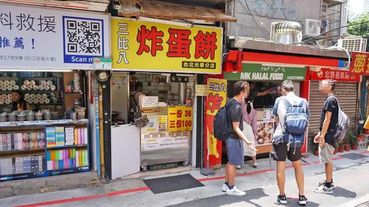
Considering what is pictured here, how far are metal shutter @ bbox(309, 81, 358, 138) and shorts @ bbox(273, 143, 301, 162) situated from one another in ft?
13.8

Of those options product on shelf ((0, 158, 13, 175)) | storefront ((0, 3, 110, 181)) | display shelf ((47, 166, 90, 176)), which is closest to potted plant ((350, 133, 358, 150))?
storefront ((0, 3, 110, 181))

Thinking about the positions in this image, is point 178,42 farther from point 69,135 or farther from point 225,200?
point 225,200

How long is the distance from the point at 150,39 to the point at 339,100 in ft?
22.0

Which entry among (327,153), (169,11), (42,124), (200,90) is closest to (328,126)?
(327,153)

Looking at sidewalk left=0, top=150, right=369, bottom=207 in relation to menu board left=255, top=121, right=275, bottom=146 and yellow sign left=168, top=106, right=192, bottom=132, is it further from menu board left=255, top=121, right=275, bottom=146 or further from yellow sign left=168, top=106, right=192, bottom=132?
menu board left=255, top=121, right=275, bottom=146

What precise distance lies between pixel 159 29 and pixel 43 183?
12.1 ft

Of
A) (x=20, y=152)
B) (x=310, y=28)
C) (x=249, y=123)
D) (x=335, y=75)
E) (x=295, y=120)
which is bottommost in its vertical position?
(x=20, y=152)

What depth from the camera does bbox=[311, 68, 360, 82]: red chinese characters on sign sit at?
26.7 feet

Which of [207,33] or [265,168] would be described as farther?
[265,168]

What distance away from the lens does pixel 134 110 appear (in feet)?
20.8

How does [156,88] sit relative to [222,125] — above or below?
above

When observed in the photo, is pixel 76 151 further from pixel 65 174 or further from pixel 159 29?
pixel 159 29

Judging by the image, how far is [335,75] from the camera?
8.47m

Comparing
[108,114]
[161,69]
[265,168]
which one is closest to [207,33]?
[161,69]
